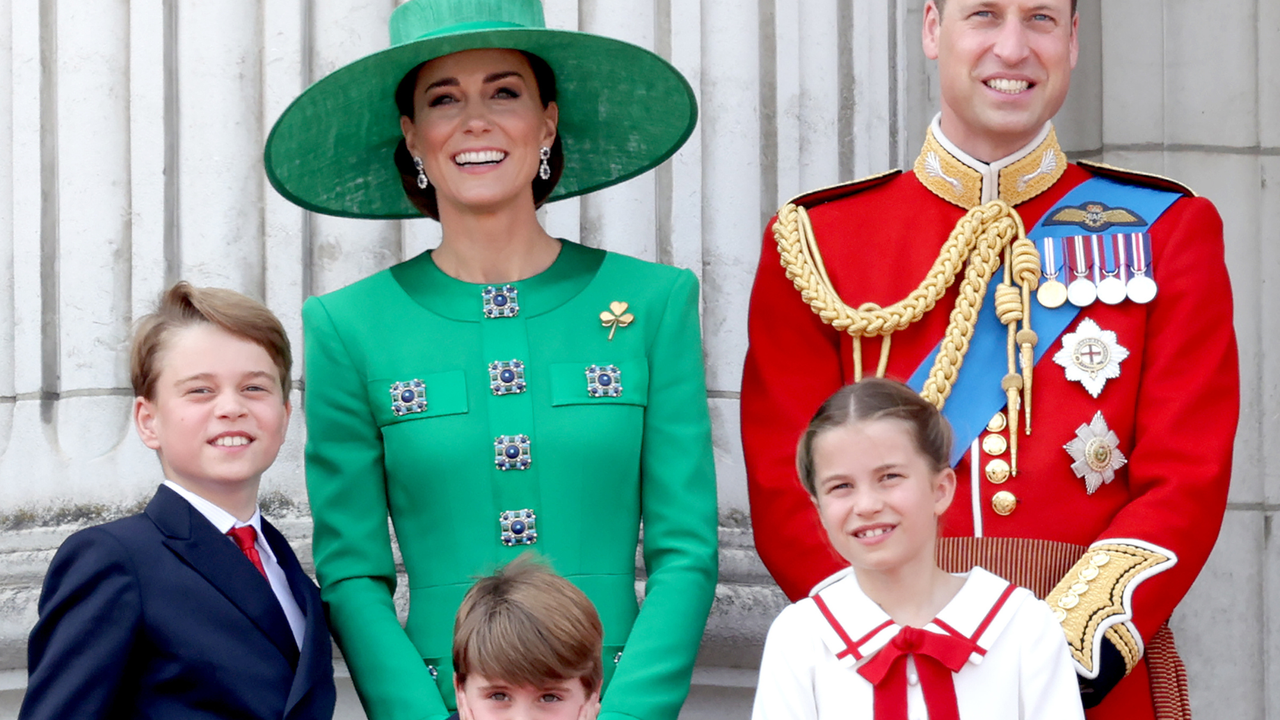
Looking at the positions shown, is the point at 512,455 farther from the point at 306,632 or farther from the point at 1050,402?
the point at 1050,402

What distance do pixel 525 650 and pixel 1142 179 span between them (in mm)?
1476

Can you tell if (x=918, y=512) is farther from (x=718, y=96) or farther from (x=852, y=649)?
(x=718, y=96)

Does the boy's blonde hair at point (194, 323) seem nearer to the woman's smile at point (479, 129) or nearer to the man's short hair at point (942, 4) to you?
the woman's smile at point (479, 129)

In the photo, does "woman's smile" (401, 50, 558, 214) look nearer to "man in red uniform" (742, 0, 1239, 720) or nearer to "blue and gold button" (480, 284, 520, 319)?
"blue and gold button" (480, 284, 520, 319)

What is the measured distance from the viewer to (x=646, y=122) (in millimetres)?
3746

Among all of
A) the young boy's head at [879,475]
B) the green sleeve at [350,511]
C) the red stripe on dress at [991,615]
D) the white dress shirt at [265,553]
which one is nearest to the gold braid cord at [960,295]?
the young boy's head at [879,475]

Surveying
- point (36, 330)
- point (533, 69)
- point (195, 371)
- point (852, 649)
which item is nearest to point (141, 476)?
point (36, 330)

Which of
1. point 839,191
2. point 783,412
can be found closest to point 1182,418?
point 783,412

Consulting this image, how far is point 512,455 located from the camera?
335 centimetres

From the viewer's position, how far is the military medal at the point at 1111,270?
3.29 metres

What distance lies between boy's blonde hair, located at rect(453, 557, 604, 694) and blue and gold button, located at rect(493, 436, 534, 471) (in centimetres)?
30

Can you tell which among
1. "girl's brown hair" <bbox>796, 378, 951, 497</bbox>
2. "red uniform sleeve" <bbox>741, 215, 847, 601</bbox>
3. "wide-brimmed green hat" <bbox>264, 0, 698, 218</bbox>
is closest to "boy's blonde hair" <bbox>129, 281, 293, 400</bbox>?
A: "wide-brimmed green hat" <bbox>264, 0, 698, 218</bbox>

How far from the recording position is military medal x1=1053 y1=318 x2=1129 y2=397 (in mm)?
3258

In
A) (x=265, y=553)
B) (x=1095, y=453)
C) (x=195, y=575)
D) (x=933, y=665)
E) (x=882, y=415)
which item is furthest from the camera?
(x=265, y=553)
